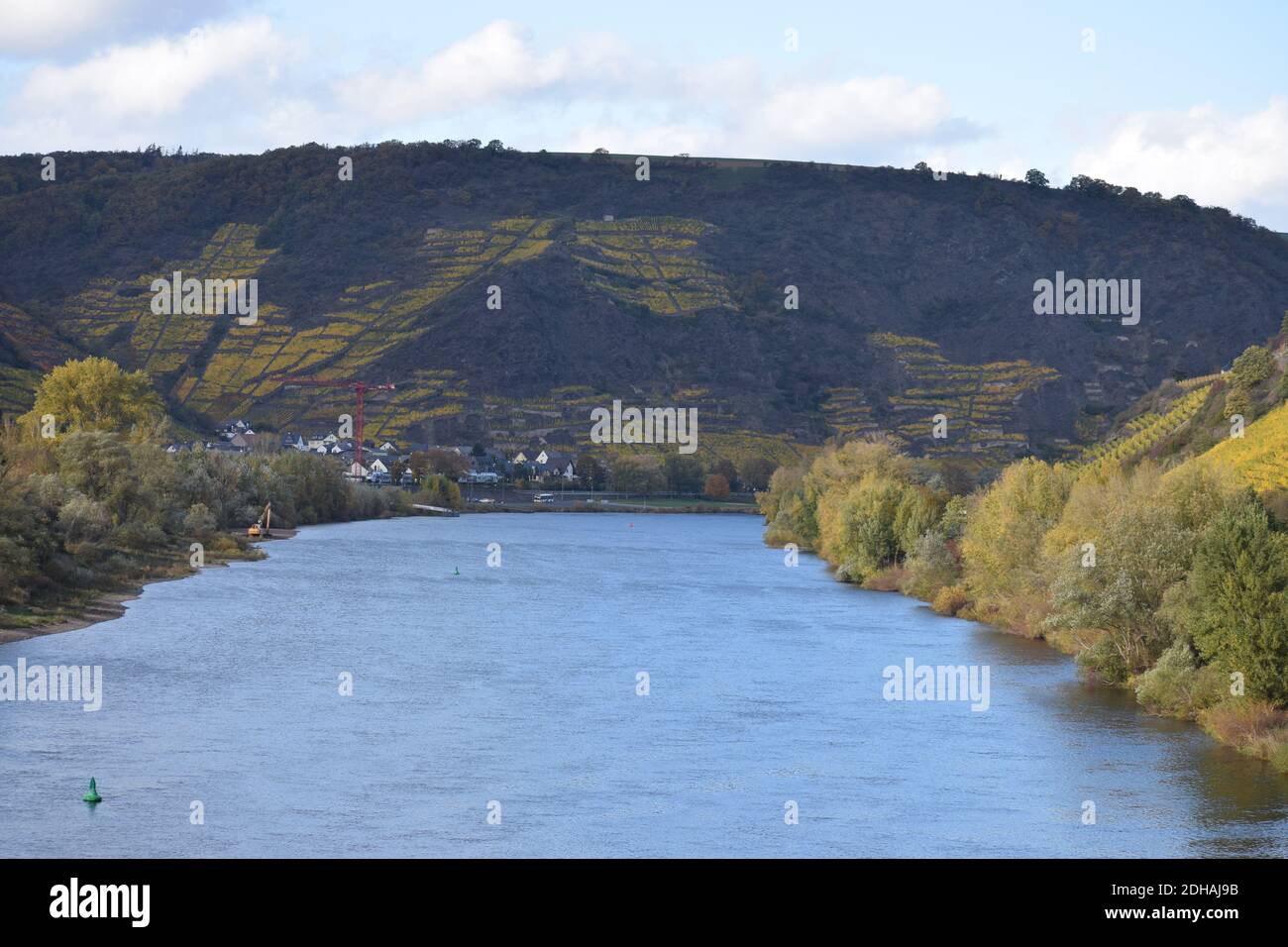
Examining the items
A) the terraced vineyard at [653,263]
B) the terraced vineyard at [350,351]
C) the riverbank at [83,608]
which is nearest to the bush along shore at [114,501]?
the riverbank at [83,608]

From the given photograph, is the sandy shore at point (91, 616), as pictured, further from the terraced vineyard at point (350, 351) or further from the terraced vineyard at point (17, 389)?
the terraced vineyard at point (350, 351)

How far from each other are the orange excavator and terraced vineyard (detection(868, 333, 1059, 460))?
2224 inches

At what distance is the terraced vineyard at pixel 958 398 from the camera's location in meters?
130

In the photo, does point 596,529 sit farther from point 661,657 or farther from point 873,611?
point 661,657

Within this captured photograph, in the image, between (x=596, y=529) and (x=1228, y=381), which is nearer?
(x=1228, y=381)

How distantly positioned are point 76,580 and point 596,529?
5459 centimetres

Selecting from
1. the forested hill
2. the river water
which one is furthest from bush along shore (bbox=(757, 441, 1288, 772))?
the forested hill

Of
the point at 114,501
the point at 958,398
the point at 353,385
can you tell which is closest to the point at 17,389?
the point at 353,385

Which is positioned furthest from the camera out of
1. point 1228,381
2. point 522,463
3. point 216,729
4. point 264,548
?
point 522,463

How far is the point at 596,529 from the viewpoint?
100812mm

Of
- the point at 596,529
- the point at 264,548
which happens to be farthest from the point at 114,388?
the point at 596,529

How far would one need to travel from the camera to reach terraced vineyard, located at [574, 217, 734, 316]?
152125 mm

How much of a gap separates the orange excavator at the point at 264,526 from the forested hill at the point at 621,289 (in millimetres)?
26672

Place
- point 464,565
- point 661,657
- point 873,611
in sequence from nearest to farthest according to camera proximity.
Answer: point 661,657
point 873,611
point 464,565
